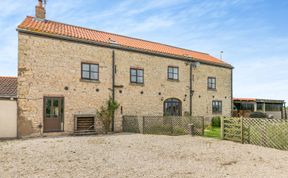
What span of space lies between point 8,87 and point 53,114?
359 centimetres

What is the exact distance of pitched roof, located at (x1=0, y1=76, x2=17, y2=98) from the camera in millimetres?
13177

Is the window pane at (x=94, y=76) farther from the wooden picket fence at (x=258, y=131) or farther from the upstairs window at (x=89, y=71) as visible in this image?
the wooden picket fence at (x=258, y=131)

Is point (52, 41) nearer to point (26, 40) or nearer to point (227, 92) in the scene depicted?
point (26, 40)

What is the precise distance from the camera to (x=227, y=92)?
23766mm

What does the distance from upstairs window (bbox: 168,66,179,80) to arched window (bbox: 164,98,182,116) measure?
210 centimetres

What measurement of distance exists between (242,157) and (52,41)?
43.6 feet

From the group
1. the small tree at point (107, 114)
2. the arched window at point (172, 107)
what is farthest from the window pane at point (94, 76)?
the arched window at point (172, 107)

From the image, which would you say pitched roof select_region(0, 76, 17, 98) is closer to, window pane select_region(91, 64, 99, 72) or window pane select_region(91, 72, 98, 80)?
window pane select_region(91, 72, 98, 80)

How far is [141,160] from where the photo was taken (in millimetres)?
7844

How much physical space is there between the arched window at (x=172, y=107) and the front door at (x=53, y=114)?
9.14m

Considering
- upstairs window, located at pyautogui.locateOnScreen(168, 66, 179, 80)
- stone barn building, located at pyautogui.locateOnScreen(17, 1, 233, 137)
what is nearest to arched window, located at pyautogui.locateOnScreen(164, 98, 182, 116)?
stone barn building, located at pyautogui.locateOnScreen(17, 1, 233, 137)

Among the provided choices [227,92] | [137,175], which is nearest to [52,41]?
[137,175]

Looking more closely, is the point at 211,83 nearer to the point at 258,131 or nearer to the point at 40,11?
the point at 258,131

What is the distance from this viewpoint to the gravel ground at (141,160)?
638 cm
